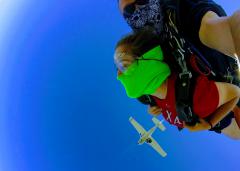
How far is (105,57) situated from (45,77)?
1.28ft

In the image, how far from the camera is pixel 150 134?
1.89m

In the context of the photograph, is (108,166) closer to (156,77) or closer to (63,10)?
(63,10)

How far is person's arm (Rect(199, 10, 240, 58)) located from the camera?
66 cm

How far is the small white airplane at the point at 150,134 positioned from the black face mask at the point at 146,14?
3.26ft

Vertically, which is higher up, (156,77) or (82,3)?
(82,3)

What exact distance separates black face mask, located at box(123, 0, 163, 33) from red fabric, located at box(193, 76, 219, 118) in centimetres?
20

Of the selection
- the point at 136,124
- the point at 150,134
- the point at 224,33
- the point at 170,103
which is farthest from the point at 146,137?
the point at 224,33

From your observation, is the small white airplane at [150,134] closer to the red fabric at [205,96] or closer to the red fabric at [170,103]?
the red fabric at [170,103]

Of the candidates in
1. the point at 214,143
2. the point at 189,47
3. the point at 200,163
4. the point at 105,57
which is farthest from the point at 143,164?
the point at 189,47

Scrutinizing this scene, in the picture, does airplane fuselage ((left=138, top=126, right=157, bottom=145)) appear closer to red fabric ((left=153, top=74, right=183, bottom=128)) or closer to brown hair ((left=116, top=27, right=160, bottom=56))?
red fabric ((left=153, top=74, right=183, bottom=128))

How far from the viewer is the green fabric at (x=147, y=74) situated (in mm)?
916

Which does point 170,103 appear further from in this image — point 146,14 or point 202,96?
point 146,14

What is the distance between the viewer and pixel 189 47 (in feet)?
3.09

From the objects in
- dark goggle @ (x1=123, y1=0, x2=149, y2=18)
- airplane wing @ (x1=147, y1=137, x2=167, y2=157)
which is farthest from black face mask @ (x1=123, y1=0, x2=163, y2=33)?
airplane wing @ (x1=147, y1=137, x2=167, y2=157)
